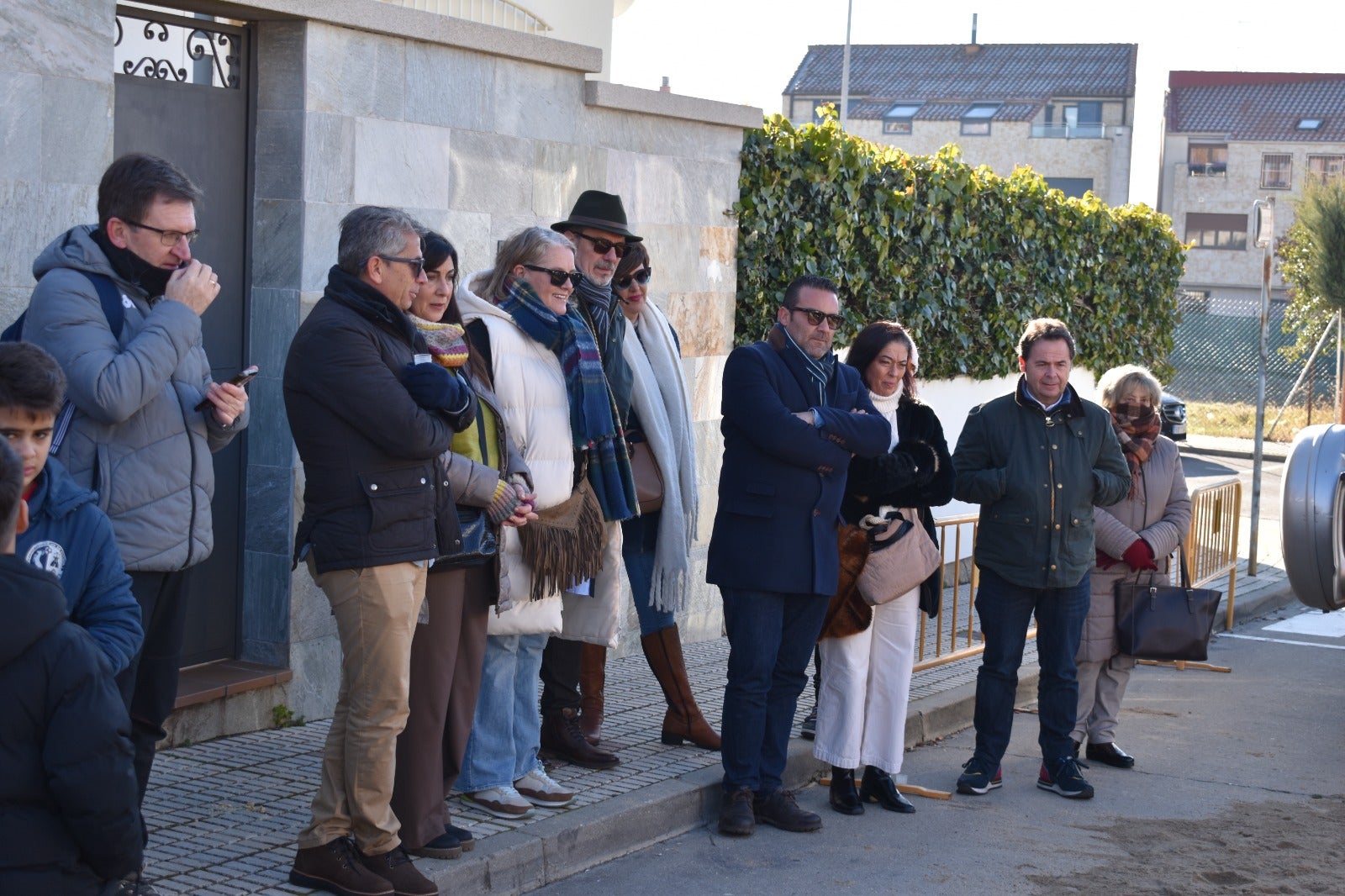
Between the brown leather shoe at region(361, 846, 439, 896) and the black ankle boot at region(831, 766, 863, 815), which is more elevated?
the brown leather shoe at region(361, 846, 439, 896)

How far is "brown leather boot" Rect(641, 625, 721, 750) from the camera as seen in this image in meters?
6.40

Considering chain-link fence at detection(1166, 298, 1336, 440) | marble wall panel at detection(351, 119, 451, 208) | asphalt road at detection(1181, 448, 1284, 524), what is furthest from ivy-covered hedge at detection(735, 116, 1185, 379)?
chain-link fence at detection(1166, 298, 1336, 440)

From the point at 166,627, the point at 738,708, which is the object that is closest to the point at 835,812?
the point at 738,708

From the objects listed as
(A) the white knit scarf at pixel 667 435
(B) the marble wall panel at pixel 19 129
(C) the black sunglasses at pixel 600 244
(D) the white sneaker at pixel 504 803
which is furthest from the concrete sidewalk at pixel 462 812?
(B) the marble wall panel at pixel 19 129

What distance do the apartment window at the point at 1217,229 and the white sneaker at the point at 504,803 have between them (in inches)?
2102

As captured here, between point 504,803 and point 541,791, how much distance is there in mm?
203

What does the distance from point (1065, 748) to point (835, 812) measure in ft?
3.67

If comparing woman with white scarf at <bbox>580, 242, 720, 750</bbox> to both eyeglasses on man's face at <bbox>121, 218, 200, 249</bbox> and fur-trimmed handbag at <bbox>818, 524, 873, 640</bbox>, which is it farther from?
eyeglasses on man's face at <bbox>121, 218, 200, 249</bbox>

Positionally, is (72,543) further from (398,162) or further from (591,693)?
(398,162)

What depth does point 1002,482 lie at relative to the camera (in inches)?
250

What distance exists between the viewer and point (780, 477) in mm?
5629

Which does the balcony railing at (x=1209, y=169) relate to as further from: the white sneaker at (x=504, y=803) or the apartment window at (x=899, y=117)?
the white sneaker at (x=504, y=803)

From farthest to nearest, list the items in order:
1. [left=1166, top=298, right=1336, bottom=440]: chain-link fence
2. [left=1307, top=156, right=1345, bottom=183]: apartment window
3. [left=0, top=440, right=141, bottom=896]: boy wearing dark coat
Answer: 1. [left=1307, top=156, right=1345, bottom=183]: apartment window
2. [left=1166, top=298, right=1336, bottom=440]: chain-link fence
3. [left=0, top=440, right=141, bottom=896]: boy wearing dark coat

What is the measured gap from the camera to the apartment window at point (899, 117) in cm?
5981
